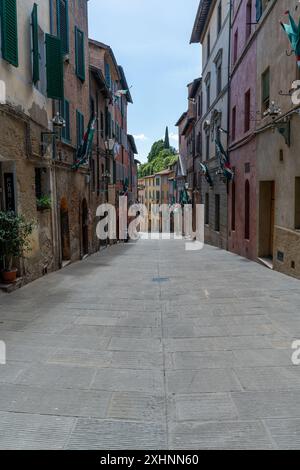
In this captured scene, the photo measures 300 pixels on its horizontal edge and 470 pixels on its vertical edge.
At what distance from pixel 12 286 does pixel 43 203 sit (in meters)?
3.36

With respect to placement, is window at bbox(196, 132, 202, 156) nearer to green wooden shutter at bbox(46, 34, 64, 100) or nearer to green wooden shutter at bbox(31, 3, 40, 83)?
green wooden shutter at bbox(46, 34, 64, 100)

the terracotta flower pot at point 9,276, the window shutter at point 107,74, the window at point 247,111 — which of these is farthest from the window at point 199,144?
the terracotta flower pot at point 9,276

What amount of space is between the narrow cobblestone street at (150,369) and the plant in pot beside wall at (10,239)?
0.54 metres

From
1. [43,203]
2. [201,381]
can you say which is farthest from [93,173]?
[201,381]

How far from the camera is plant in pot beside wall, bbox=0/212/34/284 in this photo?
836 centimetres

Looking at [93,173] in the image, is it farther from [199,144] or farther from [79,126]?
[199,144]

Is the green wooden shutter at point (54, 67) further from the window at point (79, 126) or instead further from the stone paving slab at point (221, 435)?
the stone paving slab at point (221, 435)

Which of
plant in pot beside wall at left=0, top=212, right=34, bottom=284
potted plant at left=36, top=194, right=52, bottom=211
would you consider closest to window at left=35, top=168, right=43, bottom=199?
potted plant at left=36, top=194, right=52, bottom=211

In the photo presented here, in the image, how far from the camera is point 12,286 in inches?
348

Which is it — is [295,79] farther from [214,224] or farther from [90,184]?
[214,224]

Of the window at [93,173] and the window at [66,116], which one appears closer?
the window at [66,116]

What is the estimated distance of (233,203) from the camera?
60.3ft

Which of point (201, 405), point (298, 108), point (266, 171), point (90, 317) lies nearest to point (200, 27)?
point (266, 171)

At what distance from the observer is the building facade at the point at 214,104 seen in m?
20.1
